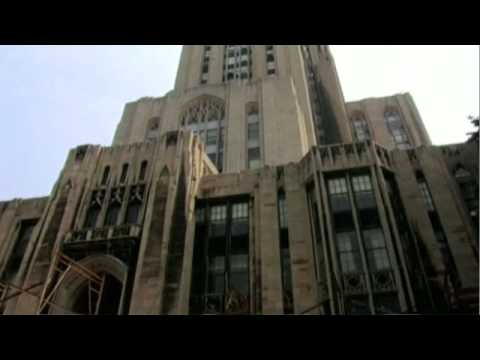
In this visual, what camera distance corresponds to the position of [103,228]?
25.4 metres

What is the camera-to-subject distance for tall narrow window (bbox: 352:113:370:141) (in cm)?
5920

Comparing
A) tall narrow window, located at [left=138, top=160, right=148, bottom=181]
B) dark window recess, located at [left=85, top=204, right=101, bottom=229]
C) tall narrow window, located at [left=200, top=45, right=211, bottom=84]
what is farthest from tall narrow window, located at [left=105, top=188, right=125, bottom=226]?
tall narrow window, located at [left=200, top=45, right=211, bottom=84]

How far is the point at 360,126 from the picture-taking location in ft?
200

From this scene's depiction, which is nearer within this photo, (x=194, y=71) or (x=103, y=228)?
(x=103, y=228)

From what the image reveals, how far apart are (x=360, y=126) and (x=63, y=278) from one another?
49.4 metres

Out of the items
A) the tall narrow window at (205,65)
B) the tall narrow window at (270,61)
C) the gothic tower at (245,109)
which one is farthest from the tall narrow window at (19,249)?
the tall narrow window at (270,61)

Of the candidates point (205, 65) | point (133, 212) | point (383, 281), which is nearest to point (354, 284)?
point (383, 281)

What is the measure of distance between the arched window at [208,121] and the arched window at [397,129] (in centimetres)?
2481

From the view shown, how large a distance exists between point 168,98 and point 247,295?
36051 mm

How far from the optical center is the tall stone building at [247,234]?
2147 centimetres

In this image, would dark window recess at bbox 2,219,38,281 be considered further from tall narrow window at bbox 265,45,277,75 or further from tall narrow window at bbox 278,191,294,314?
tall narrow window at bbox 265,45,277,75
